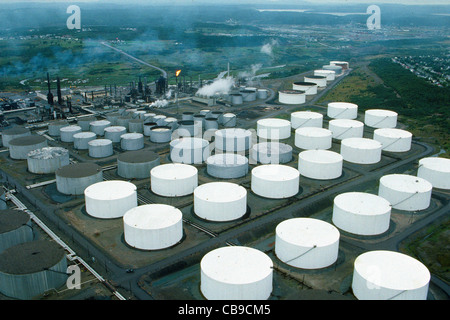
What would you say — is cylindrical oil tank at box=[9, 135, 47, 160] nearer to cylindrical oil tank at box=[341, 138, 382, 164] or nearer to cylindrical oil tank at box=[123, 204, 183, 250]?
cylindrical oil tank at box=[123, 204, 183, 250]

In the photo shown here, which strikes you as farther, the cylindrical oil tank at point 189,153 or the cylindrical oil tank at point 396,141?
the cylindrical oil tank at point 396,141

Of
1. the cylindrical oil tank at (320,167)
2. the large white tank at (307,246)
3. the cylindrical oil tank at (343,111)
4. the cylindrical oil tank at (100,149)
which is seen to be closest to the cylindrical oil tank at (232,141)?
the cylindrical oil tank at (320,167)

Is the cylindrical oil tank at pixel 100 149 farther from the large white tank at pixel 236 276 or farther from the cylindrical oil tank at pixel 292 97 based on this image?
the cylindrical oil tank at pixel 292 97

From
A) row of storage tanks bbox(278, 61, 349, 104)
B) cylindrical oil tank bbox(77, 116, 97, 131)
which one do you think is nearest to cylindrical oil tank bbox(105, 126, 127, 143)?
cylindrical oil tank bbox(77, 116, 97, 131)

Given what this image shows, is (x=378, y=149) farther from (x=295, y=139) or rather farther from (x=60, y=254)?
(x=60, y=254)

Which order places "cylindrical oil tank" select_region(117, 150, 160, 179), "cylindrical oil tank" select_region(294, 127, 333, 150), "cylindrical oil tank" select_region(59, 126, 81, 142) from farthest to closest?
1. "cylindrical oil tank" select_region(59, 126, 81, 142)
2. "cylindrical oil tank" select_region(294, 127, 333, 150)
3. "cylindrical oil tank" select_region(117, 150, 160, 179)
